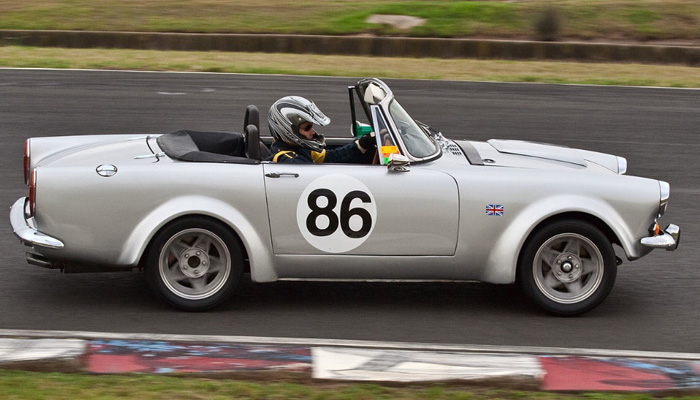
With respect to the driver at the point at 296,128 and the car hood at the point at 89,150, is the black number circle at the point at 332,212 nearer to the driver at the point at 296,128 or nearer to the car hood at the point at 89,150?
the driver at the point at 296,128

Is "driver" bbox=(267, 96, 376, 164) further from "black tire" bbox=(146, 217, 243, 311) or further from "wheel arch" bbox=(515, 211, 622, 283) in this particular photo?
"wheel arch" bbox=(515, 211, 622, 283)

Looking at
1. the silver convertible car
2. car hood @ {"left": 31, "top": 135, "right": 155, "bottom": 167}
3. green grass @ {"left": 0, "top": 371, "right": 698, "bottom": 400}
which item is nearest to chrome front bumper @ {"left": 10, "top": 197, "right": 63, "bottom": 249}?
the silver convertible car

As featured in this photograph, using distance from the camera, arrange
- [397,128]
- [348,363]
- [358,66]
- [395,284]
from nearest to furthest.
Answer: [348,363]
[397,128]
[395,284]
[358,66]

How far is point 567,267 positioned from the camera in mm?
6129

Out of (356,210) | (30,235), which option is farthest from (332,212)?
(30,235)

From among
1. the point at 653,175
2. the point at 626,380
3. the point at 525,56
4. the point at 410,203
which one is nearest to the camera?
the point at 626,380

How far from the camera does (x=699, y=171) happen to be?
11.1 m

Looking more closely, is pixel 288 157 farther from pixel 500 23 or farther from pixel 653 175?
pixel 500 23

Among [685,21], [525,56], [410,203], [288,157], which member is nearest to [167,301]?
[288,157]

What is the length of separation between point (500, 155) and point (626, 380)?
214 centimetres

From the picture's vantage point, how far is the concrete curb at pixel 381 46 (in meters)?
20.8

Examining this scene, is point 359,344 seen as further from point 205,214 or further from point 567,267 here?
point 567,267

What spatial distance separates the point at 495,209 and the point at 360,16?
18.0 metres

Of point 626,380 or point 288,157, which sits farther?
point 288,157
